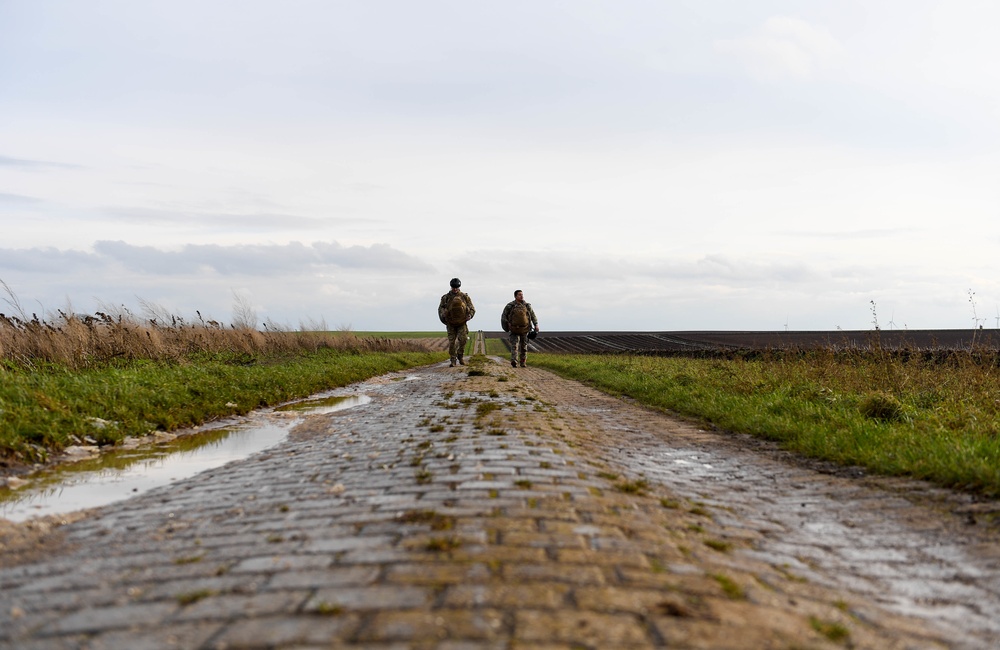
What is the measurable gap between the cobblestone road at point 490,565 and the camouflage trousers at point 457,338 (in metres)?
17.3

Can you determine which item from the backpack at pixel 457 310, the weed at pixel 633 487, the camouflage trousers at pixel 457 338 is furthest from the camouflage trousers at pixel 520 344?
the weed at pixel 633 487

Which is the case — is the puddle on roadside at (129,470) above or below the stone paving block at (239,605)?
below

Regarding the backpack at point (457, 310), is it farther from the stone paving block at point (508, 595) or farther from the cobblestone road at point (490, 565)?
the stone paving block at point (508, 595)

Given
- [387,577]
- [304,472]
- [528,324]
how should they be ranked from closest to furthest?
[387,577], [304,472], [528,324]

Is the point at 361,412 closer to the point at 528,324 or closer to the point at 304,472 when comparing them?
the point at 304,472

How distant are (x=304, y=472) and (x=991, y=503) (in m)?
5.80

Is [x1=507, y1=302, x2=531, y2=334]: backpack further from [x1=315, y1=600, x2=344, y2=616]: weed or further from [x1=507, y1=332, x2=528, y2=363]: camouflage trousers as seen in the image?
[x1=315, y1=600, x2=344, y2=616]: weed

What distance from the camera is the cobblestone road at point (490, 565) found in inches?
116

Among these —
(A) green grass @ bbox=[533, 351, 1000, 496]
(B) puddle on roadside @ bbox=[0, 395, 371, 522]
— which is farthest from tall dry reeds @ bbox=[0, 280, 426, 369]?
(A) green grass @ bbox=[533, 351, 1000, 496]

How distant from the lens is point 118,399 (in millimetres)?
10742

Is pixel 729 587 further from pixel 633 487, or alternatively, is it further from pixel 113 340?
pixel 113 340

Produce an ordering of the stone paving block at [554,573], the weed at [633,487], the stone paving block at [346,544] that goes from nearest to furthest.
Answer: the stone paving block at [554,573]
the stone paving block at [346,544]
the weed at [633,487]

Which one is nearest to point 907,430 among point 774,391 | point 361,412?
point 774,391

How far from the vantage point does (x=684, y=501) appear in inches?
227
